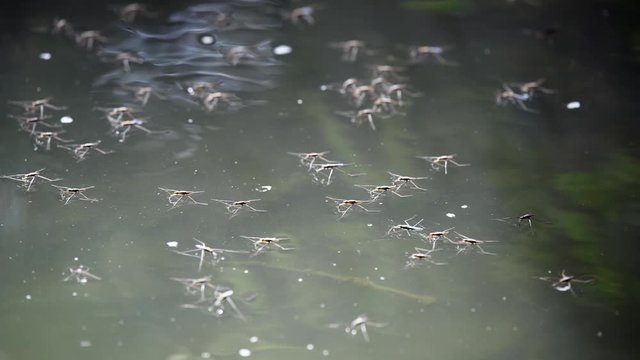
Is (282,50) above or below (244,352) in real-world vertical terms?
above

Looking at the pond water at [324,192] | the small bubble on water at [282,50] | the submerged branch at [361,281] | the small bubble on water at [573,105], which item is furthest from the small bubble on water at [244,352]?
the small bubble on water at [573,105]

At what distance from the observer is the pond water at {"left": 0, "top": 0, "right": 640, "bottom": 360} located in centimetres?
182

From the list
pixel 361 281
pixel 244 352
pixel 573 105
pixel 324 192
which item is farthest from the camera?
pixel 573 105

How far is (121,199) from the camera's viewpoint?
6.89 feet

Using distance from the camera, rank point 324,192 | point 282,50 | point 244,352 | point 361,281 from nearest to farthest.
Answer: point 244,352 < point 361,281 < point 324,192 < point 282,50

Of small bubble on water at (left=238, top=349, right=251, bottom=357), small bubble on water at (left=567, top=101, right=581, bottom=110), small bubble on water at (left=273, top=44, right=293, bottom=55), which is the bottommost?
small bubble on water at (left=238, top=349, right=251, bottom=357)

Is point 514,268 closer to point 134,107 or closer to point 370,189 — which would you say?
point 370,189

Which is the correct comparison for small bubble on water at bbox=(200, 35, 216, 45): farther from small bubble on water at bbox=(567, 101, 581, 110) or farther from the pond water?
small bubble on water at bbox=(567, 101, 581, 110)

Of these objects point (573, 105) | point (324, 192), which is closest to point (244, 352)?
point (324, 192)

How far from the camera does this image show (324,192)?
2154 millimetres

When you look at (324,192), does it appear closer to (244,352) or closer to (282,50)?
(244,352)

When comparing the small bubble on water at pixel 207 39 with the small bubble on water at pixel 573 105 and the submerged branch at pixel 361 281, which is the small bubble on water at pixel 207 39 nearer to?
the submerged branch at pixel 361 281

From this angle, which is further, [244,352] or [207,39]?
[207,39]

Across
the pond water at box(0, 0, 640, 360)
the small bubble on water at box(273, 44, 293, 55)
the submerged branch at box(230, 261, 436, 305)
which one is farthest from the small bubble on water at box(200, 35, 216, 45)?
the submerged branch at box(230, 261, 436, 305)
